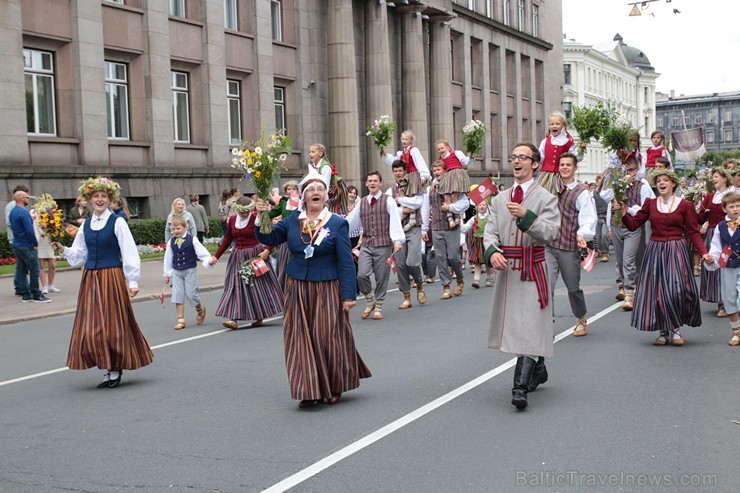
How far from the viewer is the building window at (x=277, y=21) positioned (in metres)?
35.0

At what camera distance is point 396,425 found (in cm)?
716

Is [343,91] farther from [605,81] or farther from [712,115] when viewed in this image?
[712,115]

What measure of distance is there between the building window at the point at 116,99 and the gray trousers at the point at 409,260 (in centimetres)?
1499

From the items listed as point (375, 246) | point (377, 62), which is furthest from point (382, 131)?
point (377, 62)

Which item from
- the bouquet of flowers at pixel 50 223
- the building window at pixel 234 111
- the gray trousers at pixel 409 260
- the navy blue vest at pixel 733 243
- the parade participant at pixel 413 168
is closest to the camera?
the bouquet of flowers at pixel 50 223

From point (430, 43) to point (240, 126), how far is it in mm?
15898

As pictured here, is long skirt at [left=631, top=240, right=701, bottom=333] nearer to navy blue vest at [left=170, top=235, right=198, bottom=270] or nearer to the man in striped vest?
the man in striped vest

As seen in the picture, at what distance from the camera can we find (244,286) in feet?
42.7

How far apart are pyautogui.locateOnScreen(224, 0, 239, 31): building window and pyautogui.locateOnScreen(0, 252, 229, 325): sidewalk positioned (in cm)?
1120

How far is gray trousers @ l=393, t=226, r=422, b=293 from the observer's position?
15.1 metres

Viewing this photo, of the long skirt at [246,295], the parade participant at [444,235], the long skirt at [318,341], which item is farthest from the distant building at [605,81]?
the long skirt at [318,341]

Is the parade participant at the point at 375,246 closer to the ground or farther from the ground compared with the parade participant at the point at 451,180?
closer to the ground

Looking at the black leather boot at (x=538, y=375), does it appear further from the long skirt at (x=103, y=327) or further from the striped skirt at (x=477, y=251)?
the striped skirt at (x=477, y=251)

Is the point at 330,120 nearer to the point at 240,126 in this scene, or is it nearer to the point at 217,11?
the point at 240,126
